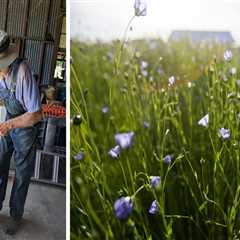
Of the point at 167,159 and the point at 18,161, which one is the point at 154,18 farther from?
the point at 18,161

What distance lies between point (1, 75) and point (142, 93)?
819 millimetres

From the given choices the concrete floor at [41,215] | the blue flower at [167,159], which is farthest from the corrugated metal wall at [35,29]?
the blue flower at [167,159]

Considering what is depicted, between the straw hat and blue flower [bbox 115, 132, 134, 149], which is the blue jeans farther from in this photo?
A: blue flower [bbox 115, 132, 134, 149]

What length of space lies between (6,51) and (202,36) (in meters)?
1.11

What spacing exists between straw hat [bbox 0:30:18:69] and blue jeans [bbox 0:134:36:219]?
16.8 inches

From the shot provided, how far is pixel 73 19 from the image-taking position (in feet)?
7.20

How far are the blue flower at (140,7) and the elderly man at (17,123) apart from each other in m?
0.71

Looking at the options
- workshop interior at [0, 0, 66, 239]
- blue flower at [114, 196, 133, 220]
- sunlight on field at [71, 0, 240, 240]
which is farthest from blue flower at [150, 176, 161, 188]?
workshop interior at [0, 0, 66, 239]

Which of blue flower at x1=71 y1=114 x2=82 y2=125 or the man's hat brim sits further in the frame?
the man's hat brim

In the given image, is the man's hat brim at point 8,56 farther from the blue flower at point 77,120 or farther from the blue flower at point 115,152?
the blue flower at point 115,152

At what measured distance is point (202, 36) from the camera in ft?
7.42

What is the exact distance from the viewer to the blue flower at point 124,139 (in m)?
2.21

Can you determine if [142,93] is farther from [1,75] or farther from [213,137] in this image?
[1,75]

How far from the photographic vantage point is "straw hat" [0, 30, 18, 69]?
2.39m
